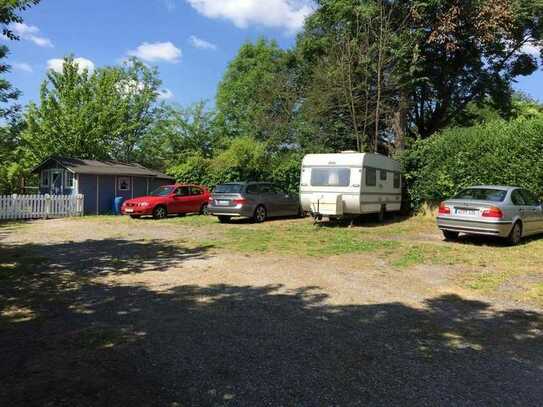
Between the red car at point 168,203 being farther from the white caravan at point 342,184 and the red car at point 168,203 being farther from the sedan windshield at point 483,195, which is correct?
the sedan windshield at point 483,195

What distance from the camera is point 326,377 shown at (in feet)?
12.0

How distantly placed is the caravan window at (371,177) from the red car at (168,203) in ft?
28.6

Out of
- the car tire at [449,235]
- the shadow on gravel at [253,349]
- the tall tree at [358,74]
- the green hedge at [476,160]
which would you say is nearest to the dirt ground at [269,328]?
the shadow on gravel at [253,349]

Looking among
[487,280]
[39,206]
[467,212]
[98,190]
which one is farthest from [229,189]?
[487,280]

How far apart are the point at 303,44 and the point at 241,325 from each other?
2351cm

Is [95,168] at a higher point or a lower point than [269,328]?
higher

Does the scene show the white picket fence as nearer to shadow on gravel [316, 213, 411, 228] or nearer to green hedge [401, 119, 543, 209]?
shadow on gravel [316, 213, 411, 228]

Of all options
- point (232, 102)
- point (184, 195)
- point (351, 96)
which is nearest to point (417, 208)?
point (351, 96)

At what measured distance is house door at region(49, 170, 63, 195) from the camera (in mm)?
24812

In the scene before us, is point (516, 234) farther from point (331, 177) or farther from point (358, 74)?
point (358, 74)

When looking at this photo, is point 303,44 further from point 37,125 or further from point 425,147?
point 37,125

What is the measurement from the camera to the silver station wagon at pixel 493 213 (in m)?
10.6

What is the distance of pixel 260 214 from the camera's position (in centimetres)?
1778

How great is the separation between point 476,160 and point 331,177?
18.6ft
